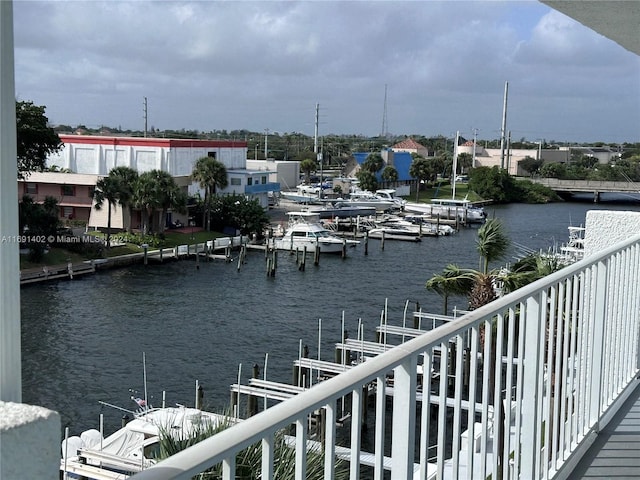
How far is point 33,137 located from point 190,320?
47.4 feet

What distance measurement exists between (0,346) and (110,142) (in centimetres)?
4443

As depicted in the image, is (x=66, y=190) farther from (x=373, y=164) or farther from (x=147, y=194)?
(x=373, y=164)

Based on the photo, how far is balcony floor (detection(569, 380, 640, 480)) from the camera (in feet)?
8.79

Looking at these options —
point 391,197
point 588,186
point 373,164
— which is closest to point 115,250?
point 391,197

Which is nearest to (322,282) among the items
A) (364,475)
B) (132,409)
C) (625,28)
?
(132,409)

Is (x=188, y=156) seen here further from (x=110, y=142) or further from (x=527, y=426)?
(x=527, y=426)

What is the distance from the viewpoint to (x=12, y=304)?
2.92 ft

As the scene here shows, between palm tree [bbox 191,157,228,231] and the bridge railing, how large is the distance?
3953 centimetres

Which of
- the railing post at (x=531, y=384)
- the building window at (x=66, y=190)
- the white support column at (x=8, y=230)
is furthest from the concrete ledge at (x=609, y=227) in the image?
the building window at (x=66, y=190)

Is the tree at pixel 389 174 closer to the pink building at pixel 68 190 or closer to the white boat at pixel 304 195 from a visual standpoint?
the white boat at pixel 304 195

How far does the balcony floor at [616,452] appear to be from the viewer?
268 centimetres

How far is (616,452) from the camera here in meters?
Result: 2.87

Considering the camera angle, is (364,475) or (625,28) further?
(364,475)

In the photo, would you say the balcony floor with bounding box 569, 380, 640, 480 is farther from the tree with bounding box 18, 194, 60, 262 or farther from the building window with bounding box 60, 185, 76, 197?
the building window with bounding box 60, 185, 76, 197
